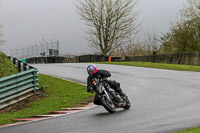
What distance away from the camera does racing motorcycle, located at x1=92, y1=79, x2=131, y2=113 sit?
8.77 metres

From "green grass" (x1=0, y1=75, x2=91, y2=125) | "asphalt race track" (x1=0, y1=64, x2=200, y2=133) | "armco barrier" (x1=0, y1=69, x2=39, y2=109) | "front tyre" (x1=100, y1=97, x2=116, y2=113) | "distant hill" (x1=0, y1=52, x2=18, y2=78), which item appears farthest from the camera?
"distant hill" (x1=0, y1=52, x2=18, y2=78)

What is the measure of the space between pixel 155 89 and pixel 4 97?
22.0 feet

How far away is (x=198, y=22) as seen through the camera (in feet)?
117

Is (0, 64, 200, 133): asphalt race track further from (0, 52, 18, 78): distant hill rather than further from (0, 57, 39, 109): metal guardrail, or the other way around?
(0, 52, 18, 78): distant hill

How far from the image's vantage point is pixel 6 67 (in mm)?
15188

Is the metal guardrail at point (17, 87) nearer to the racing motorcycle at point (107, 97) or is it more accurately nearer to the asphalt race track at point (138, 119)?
the asphalt race track at point (138, 119)

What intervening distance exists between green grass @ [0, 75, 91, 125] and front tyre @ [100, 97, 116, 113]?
2.24 m

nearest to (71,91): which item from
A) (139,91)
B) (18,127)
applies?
(139,91)

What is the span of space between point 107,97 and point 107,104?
202mm

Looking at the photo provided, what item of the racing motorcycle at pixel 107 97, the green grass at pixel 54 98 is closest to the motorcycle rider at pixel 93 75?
the racing motorcycle at pixel 107 97

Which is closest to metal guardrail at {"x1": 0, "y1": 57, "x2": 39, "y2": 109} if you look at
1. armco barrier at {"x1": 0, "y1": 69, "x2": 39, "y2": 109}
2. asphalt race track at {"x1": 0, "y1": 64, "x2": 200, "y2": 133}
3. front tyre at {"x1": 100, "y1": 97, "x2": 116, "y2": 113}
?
armco barrier at {"x1": 0, "y1": 69, "x2": 39, "y2": 109}

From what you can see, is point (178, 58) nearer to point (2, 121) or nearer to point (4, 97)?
point (4, 97)

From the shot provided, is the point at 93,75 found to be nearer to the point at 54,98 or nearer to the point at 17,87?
the point at 54,98

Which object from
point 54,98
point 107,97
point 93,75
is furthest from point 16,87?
point 107,97
